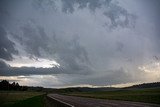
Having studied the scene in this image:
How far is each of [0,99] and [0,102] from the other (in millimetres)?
1609

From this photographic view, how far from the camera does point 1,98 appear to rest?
144 ft

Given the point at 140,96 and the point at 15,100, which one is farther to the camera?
the point at 15,100

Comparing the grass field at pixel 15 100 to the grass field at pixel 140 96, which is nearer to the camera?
the grass field at pixel 15 100

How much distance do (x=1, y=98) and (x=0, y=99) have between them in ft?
3.09

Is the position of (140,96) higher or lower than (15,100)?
lower

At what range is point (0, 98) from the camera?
43594mm

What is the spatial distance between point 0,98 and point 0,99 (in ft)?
1.72

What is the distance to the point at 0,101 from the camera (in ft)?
143

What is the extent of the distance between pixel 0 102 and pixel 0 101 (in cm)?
112

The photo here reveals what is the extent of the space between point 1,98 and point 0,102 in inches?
34.4

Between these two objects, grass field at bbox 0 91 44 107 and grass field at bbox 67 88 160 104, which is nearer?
grass field at bbox 0 91 44 107

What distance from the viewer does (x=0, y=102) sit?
146 ft

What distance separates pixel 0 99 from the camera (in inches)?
1697
